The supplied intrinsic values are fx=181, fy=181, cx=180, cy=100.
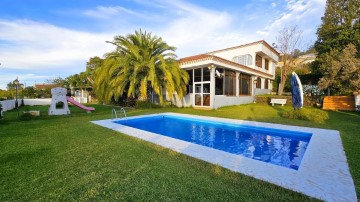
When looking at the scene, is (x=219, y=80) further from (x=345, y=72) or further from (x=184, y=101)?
(x=345, y=72)

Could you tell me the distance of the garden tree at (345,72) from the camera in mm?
13719

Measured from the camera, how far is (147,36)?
15688 mm

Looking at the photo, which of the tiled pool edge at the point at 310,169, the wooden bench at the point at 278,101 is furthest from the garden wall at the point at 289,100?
the tiled pool edge at the point at 310,169

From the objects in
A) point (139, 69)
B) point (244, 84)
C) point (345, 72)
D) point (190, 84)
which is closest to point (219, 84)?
point (190, 84)

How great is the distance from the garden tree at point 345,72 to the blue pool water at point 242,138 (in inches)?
433

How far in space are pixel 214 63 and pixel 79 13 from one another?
11.1 metres

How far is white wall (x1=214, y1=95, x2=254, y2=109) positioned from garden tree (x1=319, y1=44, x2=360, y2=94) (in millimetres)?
6822

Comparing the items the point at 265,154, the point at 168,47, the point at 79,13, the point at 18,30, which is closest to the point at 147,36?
the point at 168,47

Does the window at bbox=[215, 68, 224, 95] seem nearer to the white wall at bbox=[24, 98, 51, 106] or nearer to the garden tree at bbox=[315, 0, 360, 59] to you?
the garden tree at bbox=[315, 0, 360, 59]

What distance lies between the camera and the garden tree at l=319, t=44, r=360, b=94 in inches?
540

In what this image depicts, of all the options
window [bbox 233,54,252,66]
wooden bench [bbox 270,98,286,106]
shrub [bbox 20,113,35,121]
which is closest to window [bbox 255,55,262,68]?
window [bbox 233,54,252,66]

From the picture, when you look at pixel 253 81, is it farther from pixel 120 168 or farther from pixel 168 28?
pixel 120 168

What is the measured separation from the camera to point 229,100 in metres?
17.5

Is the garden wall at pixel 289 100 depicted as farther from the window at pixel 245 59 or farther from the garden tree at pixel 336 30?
the window at pixel 245 59
